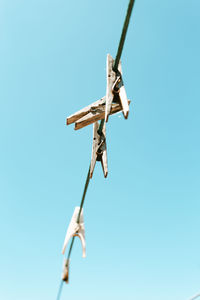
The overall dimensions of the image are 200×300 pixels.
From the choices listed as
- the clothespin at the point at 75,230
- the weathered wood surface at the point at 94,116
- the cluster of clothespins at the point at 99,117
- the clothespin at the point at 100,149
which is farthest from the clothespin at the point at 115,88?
the clothespin at the point at 75,230

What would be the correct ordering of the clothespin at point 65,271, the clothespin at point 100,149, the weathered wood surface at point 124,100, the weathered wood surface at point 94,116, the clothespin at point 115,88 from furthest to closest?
the clothespin at point 100,149 → the weathered wood surface at point 94,116 → the clothespin at point 65,271 → the clothespin at point 115,88 → the weathered wood surface at point 124,100

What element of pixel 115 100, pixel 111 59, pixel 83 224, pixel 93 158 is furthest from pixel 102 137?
pixel 83 224

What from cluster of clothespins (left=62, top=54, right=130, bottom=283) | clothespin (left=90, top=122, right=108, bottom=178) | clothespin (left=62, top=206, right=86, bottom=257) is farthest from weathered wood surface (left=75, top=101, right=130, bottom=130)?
clothespin (left=62, top=206, right=86, bottom=257)

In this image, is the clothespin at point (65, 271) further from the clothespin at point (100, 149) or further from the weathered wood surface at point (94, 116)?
the weathered wood surface at point (94, 116)

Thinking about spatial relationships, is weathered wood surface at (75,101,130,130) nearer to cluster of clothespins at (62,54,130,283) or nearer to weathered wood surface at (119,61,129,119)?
cluster of clothespins at (62,54,130,283)

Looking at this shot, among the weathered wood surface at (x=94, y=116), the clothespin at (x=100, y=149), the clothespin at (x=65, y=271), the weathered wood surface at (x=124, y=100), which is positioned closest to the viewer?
the weathered wood surface at (x=124, y=100)

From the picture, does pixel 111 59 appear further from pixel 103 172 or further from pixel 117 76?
pixel 103 172

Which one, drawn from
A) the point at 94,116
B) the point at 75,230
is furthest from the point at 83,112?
the point at 75,230

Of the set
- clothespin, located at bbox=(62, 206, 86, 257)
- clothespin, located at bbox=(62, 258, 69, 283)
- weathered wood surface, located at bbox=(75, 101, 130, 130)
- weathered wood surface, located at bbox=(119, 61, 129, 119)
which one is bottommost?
clothespin, located at bbox=(62, 258, 69, 283)

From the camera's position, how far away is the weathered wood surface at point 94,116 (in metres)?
2.28

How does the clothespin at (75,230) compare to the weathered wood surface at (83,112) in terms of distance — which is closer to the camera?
the weathered wood surface at (83,112)

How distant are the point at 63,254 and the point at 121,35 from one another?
188cm

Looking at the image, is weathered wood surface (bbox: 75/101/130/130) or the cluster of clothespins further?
weathered wood surface (bbox: 75/101/130/130)

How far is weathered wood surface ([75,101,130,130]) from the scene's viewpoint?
7.47 feet
